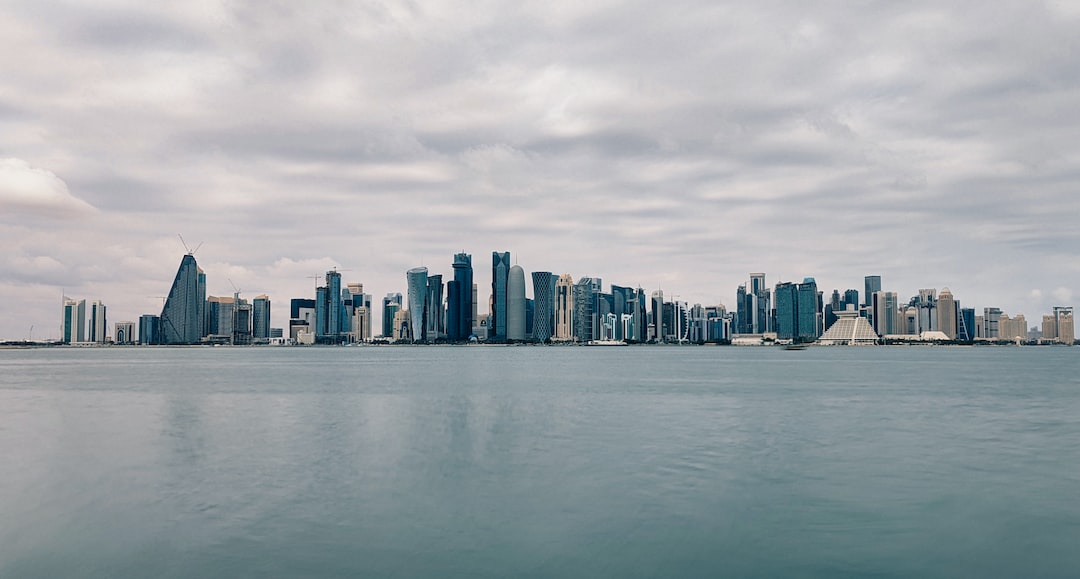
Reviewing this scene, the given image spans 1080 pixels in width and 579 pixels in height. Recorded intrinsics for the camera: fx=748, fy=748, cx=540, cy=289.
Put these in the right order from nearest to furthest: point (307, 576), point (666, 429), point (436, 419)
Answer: point (307, 576)
point (666, 429)
point (436, 419)

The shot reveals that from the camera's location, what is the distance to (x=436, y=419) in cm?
6469

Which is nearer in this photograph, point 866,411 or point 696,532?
point 696,532

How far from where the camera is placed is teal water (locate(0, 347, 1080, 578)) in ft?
79.1

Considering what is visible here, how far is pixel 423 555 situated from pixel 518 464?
17.2 metres

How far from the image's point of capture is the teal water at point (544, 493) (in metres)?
24.1

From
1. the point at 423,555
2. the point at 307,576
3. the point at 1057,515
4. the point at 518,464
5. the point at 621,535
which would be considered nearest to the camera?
the point at 307,576

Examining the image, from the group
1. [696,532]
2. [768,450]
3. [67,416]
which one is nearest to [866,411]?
[768,450]

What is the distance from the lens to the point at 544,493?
112 feet

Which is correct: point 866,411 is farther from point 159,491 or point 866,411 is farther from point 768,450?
point 159,491

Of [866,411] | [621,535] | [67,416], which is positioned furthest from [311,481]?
[866,411]

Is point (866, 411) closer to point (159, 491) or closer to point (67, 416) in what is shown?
point (159, 491)

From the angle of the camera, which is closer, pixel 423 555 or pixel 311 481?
pixel 423 555

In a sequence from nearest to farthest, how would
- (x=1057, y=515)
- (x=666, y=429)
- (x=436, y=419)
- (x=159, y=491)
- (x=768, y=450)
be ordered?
(x=1057, y=515) → (x=159, y=491) → (x=768, y=450) → (x=666, y=429) → (x=436, y=419)

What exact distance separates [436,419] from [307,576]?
42.7 meters
